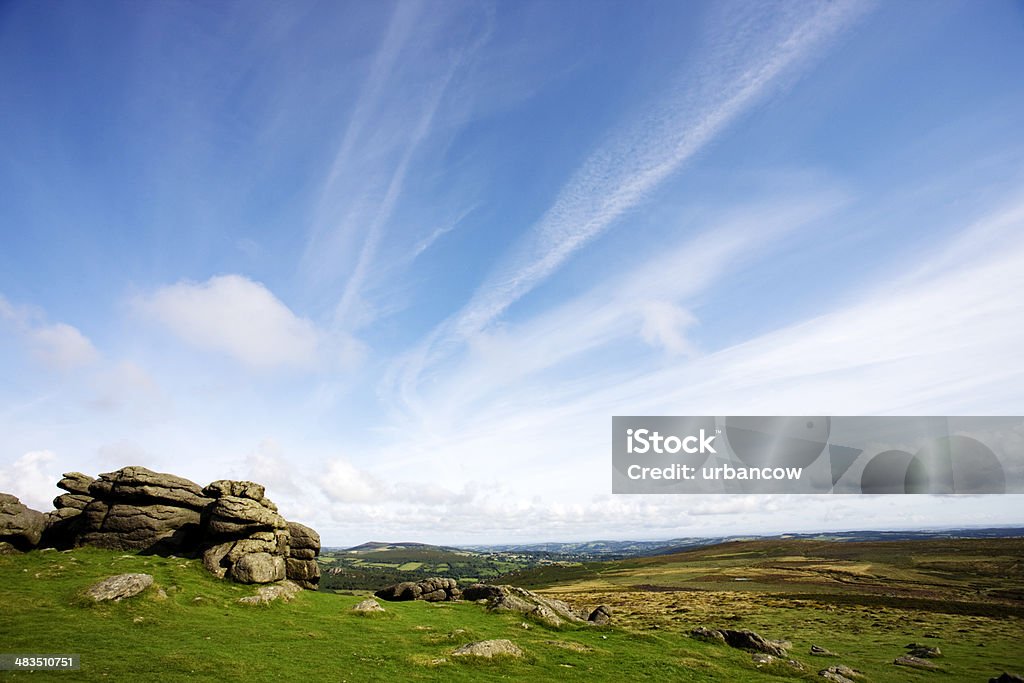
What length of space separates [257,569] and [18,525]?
2001cm

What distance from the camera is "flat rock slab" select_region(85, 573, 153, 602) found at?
110 feet

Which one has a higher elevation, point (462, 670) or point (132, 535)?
point (132, 535)

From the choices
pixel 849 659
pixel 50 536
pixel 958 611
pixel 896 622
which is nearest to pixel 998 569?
pixel 958 611

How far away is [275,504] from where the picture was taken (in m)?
57.5

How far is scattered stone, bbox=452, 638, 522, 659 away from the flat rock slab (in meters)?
22.6

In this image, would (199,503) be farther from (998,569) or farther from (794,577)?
(998,569)

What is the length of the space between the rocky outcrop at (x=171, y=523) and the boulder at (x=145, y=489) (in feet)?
0.29

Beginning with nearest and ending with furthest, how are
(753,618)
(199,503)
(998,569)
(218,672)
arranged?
(218,672) → (199,503) → (753,618) → (998,569)

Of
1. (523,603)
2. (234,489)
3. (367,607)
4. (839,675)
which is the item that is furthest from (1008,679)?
(234,489)

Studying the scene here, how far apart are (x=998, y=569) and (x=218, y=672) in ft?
665

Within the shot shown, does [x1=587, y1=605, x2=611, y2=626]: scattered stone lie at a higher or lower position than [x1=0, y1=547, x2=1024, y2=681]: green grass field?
lower

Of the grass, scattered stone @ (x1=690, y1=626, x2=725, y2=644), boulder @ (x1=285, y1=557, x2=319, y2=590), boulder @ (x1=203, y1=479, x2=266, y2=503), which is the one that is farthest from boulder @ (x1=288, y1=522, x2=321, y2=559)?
scattered stone @ (x1=690, y1=626, x2=725, y2=644)

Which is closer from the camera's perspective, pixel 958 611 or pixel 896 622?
pixel 896 622

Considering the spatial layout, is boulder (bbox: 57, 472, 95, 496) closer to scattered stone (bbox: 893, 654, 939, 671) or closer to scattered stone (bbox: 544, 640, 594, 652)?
scattered stone (bbox: 544, 640, 594, 652)
